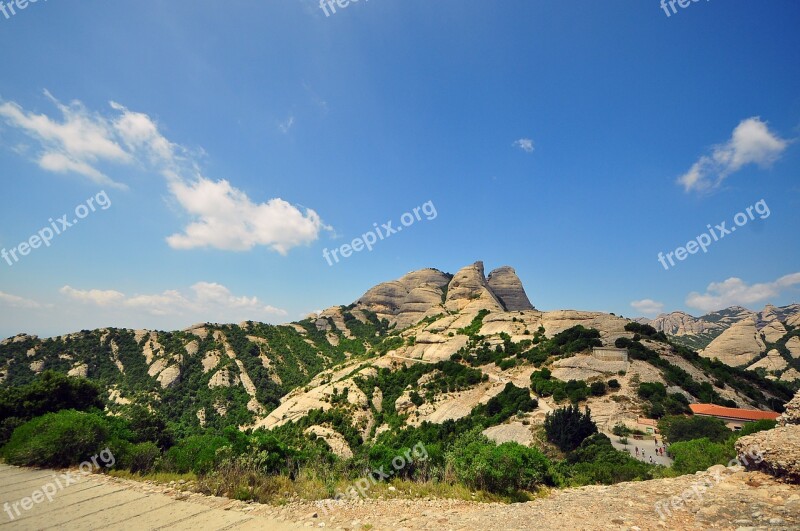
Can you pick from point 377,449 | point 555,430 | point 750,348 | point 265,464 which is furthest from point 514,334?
point 750,348

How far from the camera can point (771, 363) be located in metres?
79.3

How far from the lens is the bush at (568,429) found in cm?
2484

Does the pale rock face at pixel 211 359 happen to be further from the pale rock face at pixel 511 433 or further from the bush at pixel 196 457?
the bush at pixel 196 457

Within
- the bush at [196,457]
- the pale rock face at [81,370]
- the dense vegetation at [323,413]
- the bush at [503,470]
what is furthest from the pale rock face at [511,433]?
the pale rock face at [81,370]

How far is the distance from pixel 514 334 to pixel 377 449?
47.8 meters

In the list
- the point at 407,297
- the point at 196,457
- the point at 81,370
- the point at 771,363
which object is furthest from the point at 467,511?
the point at 771,363

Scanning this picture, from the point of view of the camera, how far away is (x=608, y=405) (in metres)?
32.4

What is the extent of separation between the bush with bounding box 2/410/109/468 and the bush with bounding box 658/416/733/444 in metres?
36.0

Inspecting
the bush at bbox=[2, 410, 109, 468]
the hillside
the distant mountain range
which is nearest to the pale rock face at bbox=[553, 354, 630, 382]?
the hillside

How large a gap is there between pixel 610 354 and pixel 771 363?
7537cm

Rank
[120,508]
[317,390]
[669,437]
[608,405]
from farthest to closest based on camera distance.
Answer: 1. [317,390]
2. [608,405]
3. [669,437]
4. [120,508]

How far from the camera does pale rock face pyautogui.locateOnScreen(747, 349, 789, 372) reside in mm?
77250

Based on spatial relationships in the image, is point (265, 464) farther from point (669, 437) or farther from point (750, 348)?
point (750, 348)

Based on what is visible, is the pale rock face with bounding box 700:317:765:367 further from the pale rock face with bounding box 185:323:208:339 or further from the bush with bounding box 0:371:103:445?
the pale rock face with bounding box 185:323:208:339
